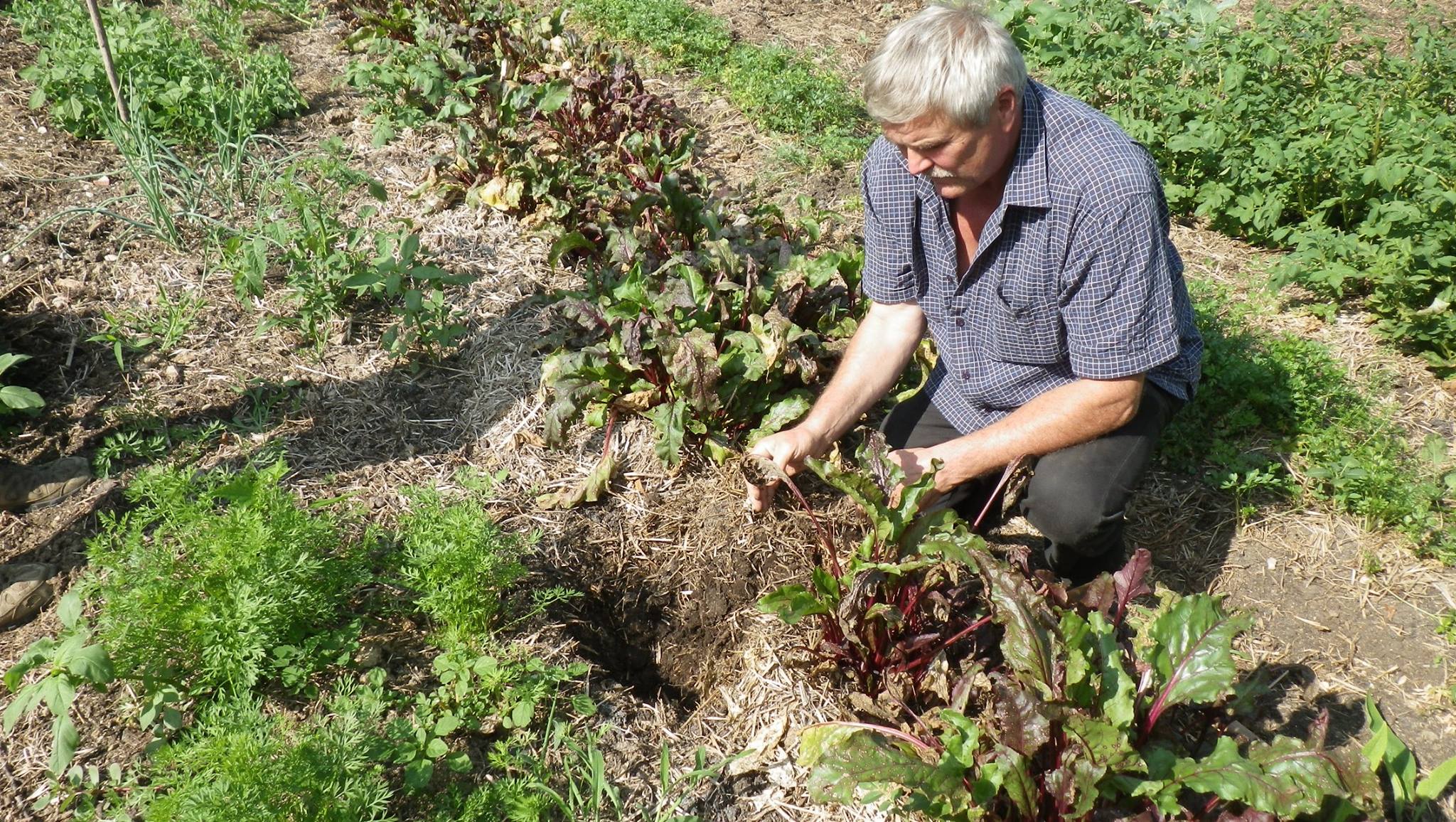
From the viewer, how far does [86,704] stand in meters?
2.69

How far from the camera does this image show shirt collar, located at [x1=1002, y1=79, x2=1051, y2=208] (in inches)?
108

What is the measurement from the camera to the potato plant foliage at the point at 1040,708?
2250 millimetres

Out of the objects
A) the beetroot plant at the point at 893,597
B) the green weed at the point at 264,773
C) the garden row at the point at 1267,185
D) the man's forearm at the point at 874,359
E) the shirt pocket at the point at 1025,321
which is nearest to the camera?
the green weed at the point at 264,773

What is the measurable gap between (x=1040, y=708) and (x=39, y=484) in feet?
10.5

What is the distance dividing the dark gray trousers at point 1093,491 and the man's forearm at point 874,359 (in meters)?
0.52

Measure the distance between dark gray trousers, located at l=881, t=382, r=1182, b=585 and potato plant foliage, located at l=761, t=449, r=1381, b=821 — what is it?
290 mm

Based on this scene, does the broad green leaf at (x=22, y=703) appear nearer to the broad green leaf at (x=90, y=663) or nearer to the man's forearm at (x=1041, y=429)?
the broad green leaf at (x=90, y=663)

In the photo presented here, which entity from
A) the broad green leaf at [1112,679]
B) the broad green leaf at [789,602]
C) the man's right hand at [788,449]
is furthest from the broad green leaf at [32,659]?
the broad green leaf at [1112,679]

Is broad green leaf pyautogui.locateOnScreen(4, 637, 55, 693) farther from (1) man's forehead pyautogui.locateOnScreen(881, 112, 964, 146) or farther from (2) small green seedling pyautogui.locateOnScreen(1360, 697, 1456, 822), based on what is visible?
(2) small green seedling pyautogui.locateOnScreen(1360, 697, 1456, 822)

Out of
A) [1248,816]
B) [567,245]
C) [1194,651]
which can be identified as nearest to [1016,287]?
[1194,651]

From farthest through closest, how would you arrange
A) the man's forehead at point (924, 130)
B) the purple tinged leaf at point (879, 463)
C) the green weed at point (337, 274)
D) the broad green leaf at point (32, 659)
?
the green weed at point (337, 274)
the purple tinged leaf at point (879, 463)
the man's forehead at point (924, 130)
the broad green leaf at point (32, 659)

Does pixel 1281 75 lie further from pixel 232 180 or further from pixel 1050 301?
pixel 232 180

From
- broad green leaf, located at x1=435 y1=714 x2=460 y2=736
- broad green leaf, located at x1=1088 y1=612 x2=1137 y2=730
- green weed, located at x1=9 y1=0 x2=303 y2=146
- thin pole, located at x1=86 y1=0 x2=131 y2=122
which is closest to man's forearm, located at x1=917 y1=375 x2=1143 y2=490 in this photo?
broad green leaf, located at x1=1088 y1=612 x2=1137 y2=730

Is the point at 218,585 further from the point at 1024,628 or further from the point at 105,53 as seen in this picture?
the point at 105,53
